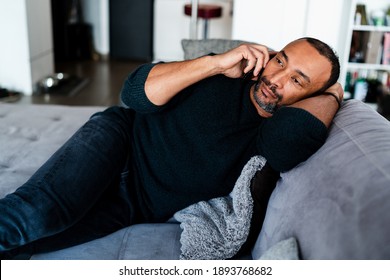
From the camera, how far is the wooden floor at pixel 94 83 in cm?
403

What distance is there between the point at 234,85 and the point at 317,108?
0.32 meters

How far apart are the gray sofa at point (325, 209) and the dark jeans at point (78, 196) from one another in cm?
5

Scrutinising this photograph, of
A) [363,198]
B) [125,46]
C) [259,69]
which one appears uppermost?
[259,69]

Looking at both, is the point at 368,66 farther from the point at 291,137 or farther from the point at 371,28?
the point at 291,137

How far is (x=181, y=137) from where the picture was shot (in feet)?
4.77

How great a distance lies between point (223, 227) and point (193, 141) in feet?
1.00

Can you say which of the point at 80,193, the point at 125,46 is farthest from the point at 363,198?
the point at 125,46

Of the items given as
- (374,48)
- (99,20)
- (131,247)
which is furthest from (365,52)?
(99,20)

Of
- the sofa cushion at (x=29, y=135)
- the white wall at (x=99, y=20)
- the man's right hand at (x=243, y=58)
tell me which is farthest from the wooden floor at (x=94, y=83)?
the man's right hand at (x=243, y=58)

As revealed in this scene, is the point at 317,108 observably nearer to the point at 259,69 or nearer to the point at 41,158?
the point at 259,69

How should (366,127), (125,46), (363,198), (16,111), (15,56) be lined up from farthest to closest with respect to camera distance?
(125,46)
(15,56)
(16,111)
(366,127)
(363,198)

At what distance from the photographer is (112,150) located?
1463mm

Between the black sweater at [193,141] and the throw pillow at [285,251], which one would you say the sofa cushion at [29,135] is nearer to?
the black sweater at [193,141]

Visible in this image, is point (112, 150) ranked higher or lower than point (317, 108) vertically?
lower
